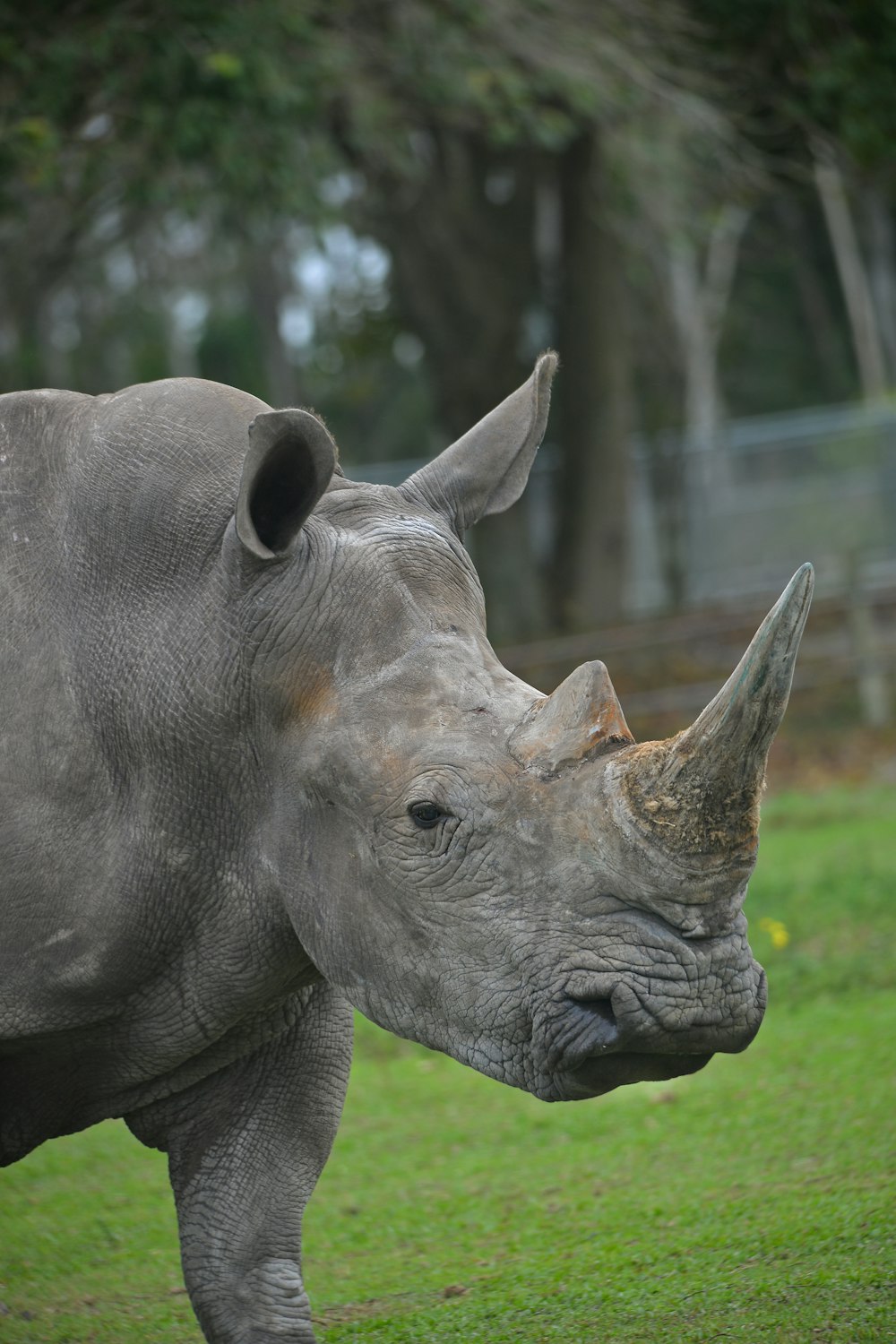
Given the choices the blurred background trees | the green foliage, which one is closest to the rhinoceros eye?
the blurred background trees

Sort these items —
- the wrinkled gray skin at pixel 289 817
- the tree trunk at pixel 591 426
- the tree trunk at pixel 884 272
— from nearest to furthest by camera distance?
the wrinkled gray skin at pixel 289 817, the tree trunk at pixel 591 426, the tree trunk at pixel 884 272

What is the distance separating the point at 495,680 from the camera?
12.3 ft

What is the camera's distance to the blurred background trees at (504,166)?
11.7 m

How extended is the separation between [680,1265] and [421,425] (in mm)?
43947

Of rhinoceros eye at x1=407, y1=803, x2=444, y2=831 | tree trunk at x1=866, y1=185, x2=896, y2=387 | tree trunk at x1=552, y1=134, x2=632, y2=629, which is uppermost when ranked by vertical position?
rhinoceros eye at x1=407, y1=803, x2=444, y2=831

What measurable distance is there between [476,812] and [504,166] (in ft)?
54.6

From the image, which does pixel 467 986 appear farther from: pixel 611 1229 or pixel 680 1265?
pixel 611 1229

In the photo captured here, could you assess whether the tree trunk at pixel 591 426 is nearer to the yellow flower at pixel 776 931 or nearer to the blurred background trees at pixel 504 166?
the blurred background trees at pixel 504 166

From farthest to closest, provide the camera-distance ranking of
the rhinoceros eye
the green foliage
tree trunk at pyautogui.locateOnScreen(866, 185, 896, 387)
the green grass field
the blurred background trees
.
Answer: tree trunk at pyautogui.locateOnScreen(866, 185, 896, 387), the green foliage, the blurred background trees, the green grass field, the rhinoceros eye

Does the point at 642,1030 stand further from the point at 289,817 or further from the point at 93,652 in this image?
the point at 93,652

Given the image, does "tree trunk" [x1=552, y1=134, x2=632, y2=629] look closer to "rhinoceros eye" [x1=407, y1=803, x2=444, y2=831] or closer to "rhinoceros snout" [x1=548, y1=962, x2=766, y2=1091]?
"rhinoceros eye" [x1=407, y1=803, x2=444, y2=831]

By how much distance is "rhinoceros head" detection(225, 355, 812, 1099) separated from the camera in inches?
132

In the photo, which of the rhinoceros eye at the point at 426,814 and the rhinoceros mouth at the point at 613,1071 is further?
the rhinoceros eye at the point at 426,814

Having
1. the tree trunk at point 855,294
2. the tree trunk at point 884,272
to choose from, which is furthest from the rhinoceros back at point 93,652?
the tree trunk at point 884,272
